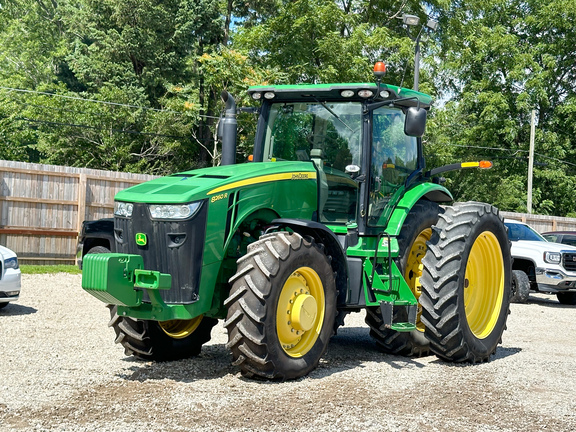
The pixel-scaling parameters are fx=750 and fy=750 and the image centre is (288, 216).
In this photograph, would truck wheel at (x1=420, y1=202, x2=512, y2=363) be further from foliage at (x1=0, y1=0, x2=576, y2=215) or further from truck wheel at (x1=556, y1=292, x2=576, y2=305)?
foliage at (x1=0, y1=0, x2=576, y2=215)

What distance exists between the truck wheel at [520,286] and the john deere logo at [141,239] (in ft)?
35.2

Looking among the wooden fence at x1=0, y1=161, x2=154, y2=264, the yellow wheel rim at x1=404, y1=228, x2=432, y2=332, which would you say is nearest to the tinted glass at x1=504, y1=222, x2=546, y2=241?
the yellow wheel rim at x1=404, y1=228, x2=432, y2=332

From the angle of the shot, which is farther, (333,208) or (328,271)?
(333,208)

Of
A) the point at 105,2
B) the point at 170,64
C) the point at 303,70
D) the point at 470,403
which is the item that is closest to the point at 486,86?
the point at 303,70

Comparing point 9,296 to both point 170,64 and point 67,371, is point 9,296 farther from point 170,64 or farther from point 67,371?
point 170,64

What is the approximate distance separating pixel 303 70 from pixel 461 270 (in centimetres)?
2001

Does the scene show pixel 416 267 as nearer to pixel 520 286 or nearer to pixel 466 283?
pixel 466 283

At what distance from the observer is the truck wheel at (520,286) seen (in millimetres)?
15016

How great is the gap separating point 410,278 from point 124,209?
10.3 ft

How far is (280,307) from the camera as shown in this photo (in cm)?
609

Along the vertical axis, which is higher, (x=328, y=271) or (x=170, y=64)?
(x=170, y=64)

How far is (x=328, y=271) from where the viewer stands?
21.3 feet

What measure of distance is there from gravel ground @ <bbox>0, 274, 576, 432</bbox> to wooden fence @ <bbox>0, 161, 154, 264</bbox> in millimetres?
8046

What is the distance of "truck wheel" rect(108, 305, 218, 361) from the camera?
6.65 m
